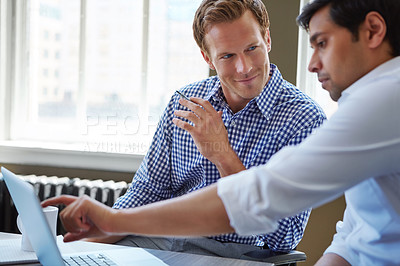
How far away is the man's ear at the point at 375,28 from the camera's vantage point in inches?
35.6

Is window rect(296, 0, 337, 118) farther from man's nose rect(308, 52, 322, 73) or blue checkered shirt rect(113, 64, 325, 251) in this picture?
man's nose rect(308, 52, 322, 73)

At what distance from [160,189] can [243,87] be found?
0.51 m

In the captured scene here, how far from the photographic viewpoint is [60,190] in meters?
2.71

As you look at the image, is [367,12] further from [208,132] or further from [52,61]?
Answer: [52,61]

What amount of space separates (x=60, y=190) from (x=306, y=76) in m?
1.56

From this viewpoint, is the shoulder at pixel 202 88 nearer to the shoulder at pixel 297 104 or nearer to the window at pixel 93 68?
the shoulder at pixel 297 104

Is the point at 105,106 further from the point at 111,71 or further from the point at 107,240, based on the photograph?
the point at 107,240

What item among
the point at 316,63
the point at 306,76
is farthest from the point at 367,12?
the point at 306,76

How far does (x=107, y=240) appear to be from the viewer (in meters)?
1.50

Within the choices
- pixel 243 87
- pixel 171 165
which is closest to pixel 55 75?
pixel 171 165

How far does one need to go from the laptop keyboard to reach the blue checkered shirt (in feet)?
1.73

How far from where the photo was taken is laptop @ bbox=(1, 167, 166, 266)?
921mm

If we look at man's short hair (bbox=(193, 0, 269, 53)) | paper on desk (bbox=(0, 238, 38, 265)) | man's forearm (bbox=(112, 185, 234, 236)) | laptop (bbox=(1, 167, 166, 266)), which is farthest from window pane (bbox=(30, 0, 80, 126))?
man's forearm (bbox=(112, 185, 234, 236))

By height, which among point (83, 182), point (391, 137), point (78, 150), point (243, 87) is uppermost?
point (243, 87)
